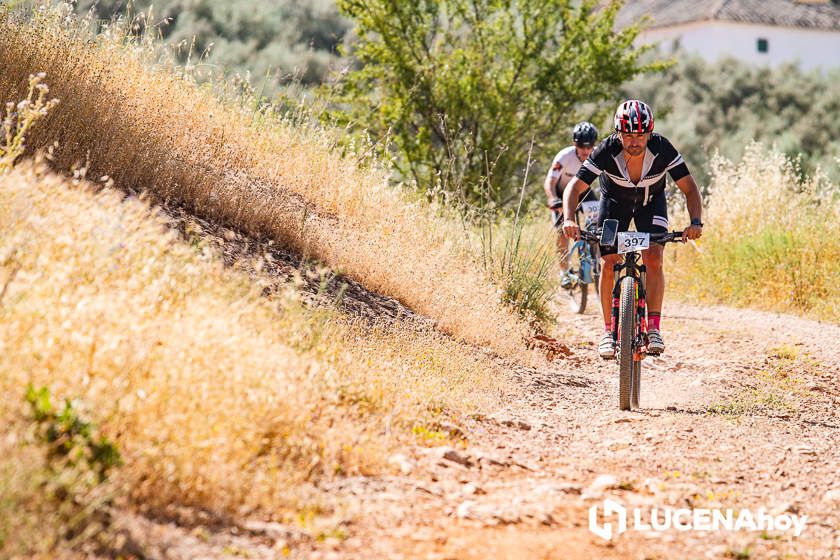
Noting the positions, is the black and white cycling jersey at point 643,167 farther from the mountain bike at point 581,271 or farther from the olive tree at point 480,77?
the olive tree at point 480,77

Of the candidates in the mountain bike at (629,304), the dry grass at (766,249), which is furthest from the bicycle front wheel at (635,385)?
the dry grass at (766,249)

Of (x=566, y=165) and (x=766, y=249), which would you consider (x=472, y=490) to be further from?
(x=766, y=249)

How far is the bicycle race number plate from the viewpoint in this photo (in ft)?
21.7

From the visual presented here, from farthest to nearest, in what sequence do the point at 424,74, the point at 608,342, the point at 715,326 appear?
the point at 424,74
the point at 715,326
the point at 608,342

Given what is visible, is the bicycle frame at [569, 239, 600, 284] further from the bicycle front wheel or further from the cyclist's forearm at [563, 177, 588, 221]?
the bicycle front wheel

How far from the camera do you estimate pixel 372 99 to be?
15602 millimetres

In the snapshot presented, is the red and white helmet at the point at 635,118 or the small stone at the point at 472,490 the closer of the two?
the small stone at the point at 472,490

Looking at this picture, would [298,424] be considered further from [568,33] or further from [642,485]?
[568,33]

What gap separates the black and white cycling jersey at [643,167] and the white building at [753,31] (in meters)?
43.6

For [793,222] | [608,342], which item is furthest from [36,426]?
[793,222]

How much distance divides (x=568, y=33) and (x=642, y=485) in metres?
12.1

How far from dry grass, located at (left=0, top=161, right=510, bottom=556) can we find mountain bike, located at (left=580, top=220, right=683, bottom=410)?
1869mm

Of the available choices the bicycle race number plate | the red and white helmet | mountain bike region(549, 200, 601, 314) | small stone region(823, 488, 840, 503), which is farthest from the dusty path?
mountain bike region(549, 200, 601, 314)

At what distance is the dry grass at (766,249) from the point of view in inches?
488
